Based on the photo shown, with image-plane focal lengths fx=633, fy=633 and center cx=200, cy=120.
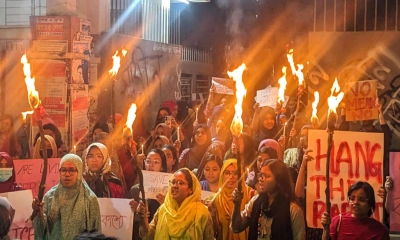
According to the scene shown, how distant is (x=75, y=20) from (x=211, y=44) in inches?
526

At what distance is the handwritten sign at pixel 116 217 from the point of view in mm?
5832

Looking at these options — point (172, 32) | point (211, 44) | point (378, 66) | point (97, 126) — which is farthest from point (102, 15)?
point (211, 44)

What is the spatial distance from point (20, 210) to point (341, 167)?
2.90m

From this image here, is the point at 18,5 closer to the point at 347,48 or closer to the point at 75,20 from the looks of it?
the point at 75,20

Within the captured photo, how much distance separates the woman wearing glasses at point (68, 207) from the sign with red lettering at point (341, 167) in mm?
1910

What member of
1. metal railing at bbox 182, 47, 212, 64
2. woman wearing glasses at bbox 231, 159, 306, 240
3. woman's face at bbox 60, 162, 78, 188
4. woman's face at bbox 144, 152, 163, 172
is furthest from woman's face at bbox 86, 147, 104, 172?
metal railing at bbox 182, 47, 212, 64

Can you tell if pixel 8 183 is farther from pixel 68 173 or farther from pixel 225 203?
pixel 225 203

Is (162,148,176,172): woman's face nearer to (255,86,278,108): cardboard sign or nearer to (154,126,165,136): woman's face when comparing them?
(154,126,165,136): woman's face

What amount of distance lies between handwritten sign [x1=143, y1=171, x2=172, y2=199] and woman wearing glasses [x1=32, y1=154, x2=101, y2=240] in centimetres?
79

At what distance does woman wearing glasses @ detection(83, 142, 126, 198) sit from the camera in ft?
19.8

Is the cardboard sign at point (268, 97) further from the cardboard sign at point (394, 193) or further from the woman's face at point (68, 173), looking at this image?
the woman's face at point (68, 173)

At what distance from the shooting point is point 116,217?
5859 millimetres

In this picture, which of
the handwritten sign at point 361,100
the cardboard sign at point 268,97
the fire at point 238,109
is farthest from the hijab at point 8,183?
the cardboard sign at point 268,97

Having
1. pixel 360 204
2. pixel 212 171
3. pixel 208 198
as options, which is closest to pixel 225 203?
pixel 208 198
